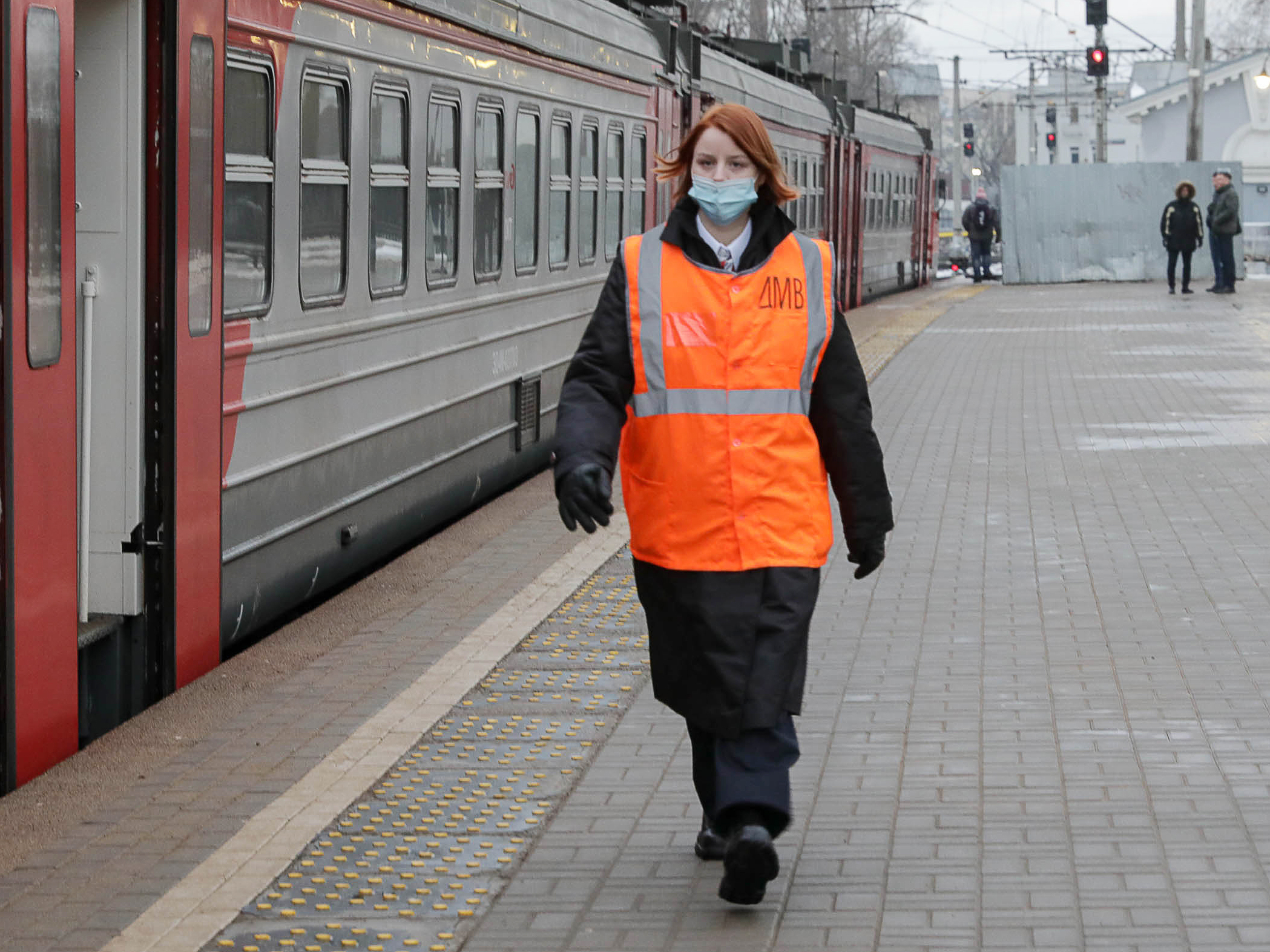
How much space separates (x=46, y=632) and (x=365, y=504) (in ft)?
9.98

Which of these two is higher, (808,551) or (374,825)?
(808,551)

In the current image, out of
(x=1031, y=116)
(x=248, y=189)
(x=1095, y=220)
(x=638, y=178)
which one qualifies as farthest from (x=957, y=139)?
(x=248, y=189)

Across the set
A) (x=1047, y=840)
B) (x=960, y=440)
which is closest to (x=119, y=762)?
(x=1047, y=840)

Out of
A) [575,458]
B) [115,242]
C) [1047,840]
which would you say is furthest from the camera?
[115,242]

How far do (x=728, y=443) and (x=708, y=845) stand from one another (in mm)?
1005

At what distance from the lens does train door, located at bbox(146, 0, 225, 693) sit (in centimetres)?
634

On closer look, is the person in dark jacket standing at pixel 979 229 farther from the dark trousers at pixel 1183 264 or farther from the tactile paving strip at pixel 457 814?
the tactile paving strip at pixel 457 814

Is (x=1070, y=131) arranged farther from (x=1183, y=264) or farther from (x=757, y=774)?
(x=757, y=774)

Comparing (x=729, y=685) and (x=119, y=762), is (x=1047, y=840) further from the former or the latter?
(x=119, y=762)


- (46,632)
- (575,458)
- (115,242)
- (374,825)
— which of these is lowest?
(374,825)

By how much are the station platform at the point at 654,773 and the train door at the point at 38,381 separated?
24 centimetres

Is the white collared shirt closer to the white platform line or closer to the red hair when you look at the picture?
the red hair

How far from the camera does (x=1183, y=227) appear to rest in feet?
101

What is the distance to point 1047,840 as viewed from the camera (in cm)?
517
